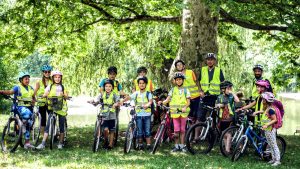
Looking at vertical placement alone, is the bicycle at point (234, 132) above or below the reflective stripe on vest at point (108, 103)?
below

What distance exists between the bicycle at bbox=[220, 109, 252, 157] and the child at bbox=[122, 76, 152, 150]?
64.3 inches

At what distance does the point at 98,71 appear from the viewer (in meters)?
17.6

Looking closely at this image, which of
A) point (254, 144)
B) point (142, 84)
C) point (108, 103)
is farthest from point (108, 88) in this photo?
point (254, 144)

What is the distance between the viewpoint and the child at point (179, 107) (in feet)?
27.7

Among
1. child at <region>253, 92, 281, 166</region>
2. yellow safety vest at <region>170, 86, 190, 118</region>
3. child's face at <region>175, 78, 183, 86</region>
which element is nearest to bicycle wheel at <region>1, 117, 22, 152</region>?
yellow safety vest at <region>170, 86, 190, 118</region>

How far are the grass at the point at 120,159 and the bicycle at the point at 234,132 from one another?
0.74ft

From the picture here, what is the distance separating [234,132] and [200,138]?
703mm

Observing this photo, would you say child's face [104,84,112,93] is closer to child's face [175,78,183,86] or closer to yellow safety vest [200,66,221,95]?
child's face [175,78,183,86]

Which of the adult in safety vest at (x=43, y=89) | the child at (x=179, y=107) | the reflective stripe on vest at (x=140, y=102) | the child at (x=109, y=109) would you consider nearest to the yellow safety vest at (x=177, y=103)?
the child at (x=179, y=107)

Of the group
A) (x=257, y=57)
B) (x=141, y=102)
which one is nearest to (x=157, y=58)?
(x=257, y=57)

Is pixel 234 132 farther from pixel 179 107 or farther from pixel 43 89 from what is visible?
pixel 43 89

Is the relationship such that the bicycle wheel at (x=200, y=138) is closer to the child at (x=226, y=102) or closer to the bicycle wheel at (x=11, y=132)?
the child at (x=226, y=102)

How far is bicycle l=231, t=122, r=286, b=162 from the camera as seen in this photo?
764 cm

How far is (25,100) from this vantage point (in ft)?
27.9
